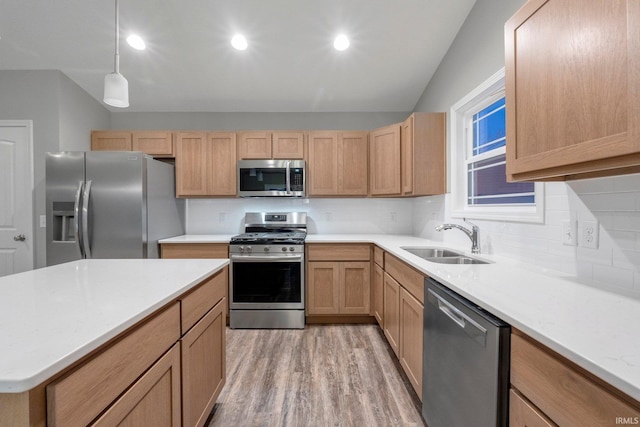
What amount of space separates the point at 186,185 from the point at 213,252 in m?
0.95

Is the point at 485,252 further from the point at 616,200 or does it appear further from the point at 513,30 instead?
the point at 513,30

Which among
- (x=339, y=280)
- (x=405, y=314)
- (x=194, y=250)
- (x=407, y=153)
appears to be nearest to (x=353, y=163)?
(x=407, y=153)

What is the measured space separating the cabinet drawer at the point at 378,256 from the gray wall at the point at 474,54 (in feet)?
4.97

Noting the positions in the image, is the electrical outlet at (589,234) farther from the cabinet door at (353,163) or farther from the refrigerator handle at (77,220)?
the refrigerator handle at (77,220)

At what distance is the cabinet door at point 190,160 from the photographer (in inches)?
126

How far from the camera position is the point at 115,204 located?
2580 mm

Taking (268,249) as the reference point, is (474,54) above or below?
above

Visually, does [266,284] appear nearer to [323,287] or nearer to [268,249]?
[268,249]

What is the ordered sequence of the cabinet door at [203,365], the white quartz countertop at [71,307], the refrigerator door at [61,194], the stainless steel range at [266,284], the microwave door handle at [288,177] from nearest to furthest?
1. the white quartz countertop at [71,307]
2. the cabinet door at [203,365]
3. the refrigerator door at [61,194]
4. the stainless steel range at [266,284]
5. the microwave door handle at [288,177]

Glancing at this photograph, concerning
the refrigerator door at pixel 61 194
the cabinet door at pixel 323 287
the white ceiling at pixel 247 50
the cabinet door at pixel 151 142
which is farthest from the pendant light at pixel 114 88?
the cabinet door at pixel 323 287

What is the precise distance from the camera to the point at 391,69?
2854 mm

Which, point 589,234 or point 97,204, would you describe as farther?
point 97,204

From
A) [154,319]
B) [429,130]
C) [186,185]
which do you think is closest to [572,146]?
[154,319]

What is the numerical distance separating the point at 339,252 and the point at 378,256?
0.43 metres
